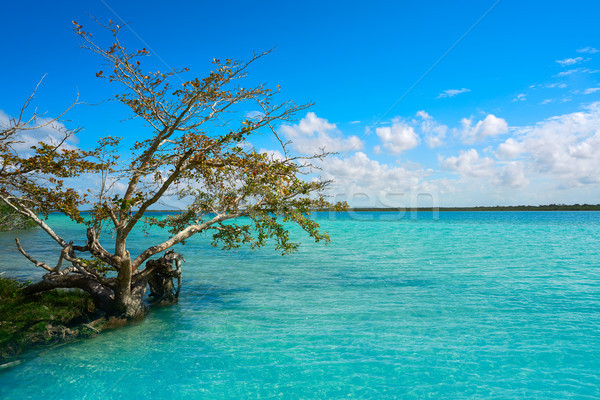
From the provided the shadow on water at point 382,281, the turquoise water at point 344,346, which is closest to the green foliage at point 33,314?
the turquoise water at point 344,346

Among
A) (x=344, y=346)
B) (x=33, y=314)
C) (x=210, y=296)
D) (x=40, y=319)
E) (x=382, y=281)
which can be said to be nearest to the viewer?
(x=344, y=346)

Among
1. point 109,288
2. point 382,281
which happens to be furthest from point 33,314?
point 382,281

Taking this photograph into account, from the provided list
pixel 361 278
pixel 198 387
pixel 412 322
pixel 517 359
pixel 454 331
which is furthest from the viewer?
pixel 361 278

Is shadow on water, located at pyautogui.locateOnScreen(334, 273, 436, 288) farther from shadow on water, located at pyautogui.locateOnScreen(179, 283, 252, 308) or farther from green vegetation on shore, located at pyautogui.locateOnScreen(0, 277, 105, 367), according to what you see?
green vegetation on shore, located at pyautogui.locateOnScreen(0, 277, 105, 367)

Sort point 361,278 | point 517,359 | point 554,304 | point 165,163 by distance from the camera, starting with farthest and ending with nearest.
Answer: point 361,278
point 554,304
point 165,163
point 517,359

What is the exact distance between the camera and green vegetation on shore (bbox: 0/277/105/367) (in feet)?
31.6

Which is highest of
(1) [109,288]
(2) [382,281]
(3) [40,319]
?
(1) [109,288]

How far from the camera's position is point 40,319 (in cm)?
1075

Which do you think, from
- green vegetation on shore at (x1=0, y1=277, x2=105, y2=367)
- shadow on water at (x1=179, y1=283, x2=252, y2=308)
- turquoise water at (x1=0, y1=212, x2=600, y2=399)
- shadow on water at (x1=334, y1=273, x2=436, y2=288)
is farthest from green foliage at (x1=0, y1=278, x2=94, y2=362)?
shadow on water at (x1=334, y1=273, x2=436, y2=288)

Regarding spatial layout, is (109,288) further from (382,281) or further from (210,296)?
(382,281)

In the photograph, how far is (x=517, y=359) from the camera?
9312 mm

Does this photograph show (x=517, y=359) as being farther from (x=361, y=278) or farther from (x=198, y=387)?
(x=361, y=278)

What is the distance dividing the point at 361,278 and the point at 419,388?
12.2 metres

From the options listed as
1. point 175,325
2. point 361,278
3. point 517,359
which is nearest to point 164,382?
point 175,325
